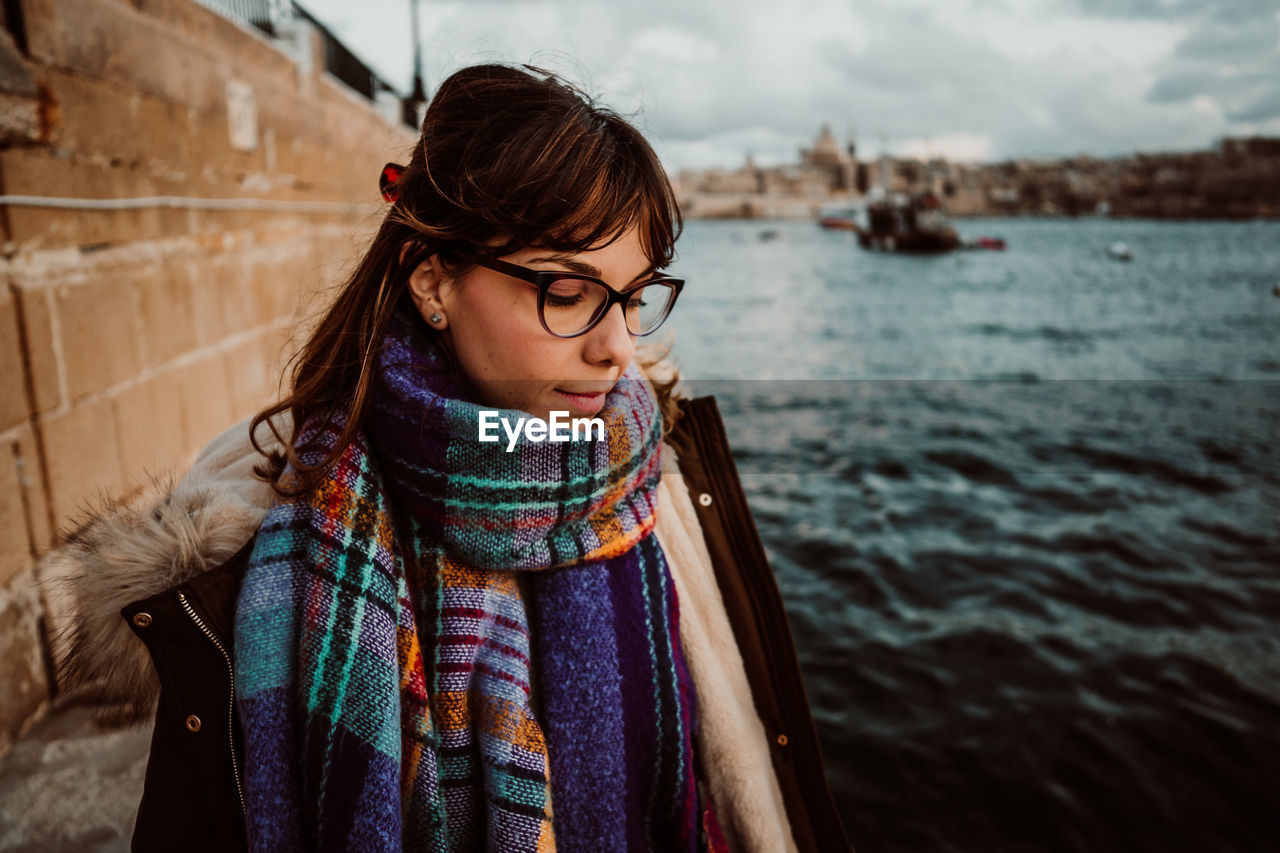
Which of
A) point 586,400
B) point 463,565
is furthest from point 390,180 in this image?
point 463,565

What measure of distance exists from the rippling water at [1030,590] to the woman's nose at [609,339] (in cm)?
48

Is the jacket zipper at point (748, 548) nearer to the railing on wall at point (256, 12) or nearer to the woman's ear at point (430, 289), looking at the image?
the woman's ear at point (430, 289)

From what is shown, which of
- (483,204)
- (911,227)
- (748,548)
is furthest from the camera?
(911,227)

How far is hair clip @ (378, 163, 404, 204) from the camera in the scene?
157 cm

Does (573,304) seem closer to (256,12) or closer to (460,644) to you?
(460,644)

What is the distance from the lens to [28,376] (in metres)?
3.06

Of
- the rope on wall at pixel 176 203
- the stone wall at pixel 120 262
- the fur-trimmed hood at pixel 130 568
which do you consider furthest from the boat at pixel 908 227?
the fur-trimmed hood at pixel 130 568

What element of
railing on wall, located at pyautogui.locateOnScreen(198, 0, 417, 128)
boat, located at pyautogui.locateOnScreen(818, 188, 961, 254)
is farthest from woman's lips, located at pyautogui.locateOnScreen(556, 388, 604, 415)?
boat, located at pyautogui.locateOnScreen(818, 188, 961, 254)

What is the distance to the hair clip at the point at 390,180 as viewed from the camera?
1.57 m

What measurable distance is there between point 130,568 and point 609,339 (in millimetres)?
852

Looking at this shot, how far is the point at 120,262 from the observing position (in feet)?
12.8

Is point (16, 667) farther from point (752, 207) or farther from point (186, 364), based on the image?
point (752, 207)

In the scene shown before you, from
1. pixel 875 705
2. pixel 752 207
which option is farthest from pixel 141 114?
pixel 752 207

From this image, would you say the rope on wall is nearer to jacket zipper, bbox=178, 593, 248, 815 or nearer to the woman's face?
the woman's face
